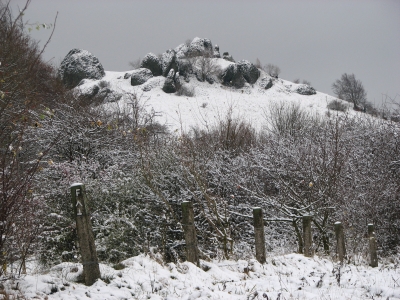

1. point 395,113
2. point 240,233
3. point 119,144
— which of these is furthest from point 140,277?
point 395,113

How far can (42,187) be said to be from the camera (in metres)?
9.44

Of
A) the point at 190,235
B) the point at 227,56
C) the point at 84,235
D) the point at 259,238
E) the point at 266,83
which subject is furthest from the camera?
the point at 227,56

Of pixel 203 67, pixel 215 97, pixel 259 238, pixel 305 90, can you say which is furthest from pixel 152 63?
pixel 259 238

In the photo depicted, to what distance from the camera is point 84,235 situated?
4289mm

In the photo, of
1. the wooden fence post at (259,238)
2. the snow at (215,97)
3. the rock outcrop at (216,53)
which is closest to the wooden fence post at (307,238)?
the wooden fence post at (259,238)

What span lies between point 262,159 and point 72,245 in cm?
684

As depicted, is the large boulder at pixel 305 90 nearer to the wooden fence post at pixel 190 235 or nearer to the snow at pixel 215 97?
the snow at pixel 215 97

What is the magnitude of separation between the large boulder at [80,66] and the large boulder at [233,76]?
1821 cm

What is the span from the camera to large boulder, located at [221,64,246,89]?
52.7 m

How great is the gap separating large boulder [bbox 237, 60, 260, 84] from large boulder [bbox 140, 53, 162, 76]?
41.0 feet

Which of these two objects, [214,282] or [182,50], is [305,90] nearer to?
[182,50]

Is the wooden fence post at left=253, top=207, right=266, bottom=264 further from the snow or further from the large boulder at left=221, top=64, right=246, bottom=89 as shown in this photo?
the large boulder at left=221, top=64, right=246, bottom=89

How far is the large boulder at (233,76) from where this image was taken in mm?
52719

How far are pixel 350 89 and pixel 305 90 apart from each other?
7486mm
